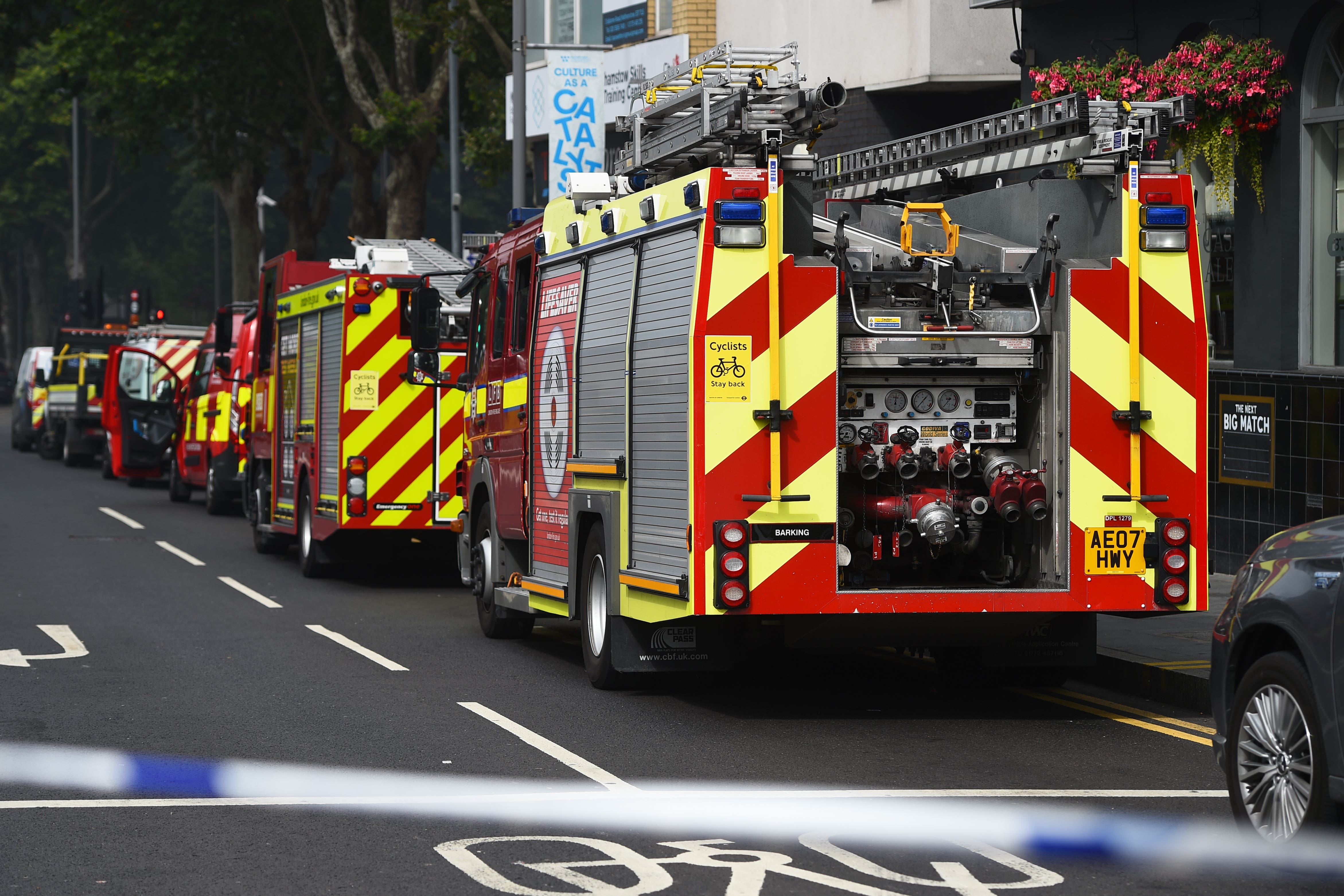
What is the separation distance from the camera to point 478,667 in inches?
475

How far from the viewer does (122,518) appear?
25391mm

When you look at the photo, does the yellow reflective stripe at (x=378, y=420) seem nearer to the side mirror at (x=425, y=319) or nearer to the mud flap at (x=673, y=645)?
the side mirror at (x=425, y=319)

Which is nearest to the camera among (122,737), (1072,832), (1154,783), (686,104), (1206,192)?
(1072,832)

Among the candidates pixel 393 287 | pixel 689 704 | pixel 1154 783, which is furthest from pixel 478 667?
pixel 393 287

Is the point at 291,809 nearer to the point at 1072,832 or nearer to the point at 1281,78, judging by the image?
the point at 1072,832

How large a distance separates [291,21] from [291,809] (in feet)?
98.8

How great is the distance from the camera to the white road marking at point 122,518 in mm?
23984

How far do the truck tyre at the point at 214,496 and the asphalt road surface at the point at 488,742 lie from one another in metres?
9.57

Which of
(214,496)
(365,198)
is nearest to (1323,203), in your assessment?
(214,496)

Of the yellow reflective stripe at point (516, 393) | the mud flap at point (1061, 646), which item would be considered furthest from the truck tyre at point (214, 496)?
the mud flap at point (1061, 646)

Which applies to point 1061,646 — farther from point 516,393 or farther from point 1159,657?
point 516,393

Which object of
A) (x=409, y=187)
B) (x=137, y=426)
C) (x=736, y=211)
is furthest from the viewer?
(x=409, y=187)

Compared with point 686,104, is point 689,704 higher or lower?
lower

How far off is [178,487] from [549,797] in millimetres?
22045
